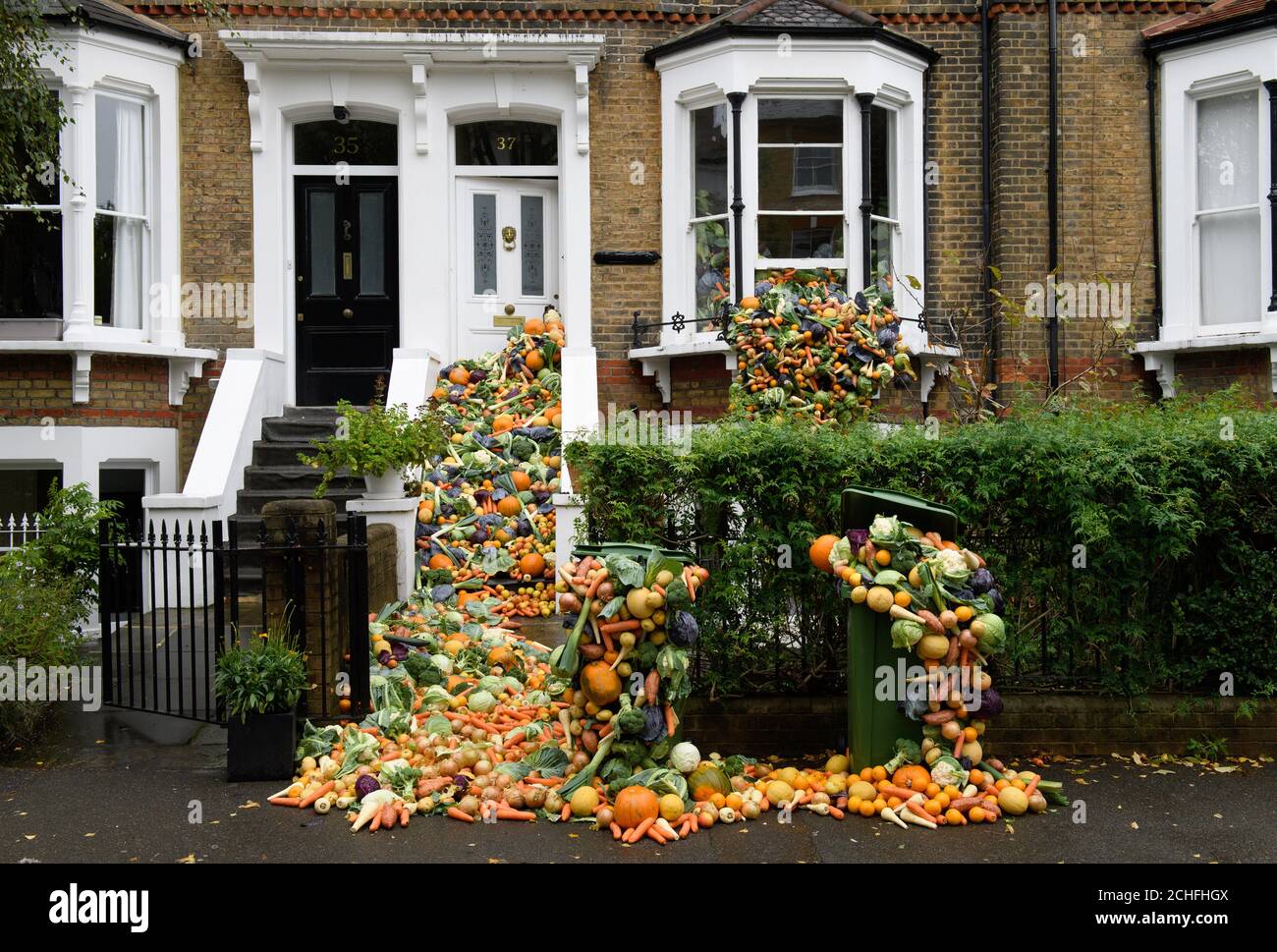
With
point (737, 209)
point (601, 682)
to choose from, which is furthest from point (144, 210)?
point (601, 682)

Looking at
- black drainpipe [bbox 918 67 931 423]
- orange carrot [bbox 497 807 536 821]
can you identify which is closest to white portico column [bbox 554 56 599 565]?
black drainpipe [bbox 918 67 931 423]

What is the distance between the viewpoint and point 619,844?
489 cm

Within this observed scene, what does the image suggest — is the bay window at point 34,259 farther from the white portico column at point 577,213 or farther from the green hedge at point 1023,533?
the green hedge at point 1023,533

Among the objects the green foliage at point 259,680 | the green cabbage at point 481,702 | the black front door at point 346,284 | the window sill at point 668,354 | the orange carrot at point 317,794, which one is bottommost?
the orange carrot at point 317,794

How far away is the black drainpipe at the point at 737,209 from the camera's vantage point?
1164cm

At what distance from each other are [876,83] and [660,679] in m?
8.61

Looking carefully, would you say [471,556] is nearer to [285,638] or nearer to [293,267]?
[285,638]

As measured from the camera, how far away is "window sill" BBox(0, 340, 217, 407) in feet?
34.4

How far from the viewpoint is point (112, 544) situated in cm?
635

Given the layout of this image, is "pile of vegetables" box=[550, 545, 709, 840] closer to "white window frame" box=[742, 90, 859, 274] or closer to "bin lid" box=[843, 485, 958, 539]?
"bin lid" box=[843, 485, 958, 539]

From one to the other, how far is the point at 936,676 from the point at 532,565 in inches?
182

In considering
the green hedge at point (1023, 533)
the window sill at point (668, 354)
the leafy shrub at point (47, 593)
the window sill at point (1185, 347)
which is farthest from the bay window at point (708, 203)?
the leafy shrub at point (47, 593)

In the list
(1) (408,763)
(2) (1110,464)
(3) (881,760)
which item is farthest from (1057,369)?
(1) (408,763)

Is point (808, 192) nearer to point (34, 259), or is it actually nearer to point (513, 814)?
point (34, 259)
